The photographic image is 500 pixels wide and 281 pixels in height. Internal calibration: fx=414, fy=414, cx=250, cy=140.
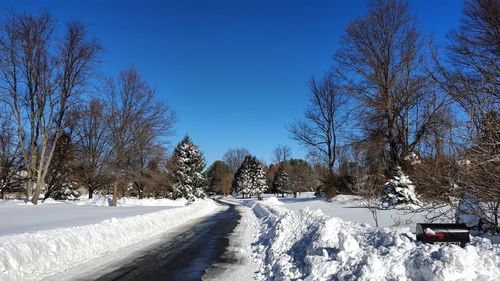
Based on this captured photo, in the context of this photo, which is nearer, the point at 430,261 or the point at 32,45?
the point at 430,261

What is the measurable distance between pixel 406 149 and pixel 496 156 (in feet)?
66.9

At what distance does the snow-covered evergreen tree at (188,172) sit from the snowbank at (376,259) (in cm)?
5009

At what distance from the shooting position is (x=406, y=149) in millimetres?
26109

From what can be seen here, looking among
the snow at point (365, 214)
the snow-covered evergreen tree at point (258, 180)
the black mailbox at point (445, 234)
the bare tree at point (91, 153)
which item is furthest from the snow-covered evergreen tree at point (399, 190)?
the snow-covered evergreen tree at point (258, 180)

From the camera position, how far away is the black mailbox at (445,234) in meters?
6.57

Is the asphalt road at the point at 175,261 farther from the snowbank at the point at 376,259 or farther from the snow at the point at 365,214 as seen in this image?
the snow at the point at 365,214

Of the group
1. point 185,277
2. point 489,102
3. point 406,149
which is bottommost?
point 185,277

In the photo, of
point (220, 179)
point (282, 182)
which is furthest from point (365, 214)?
point (220, 179)

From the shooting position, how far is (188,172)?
6191 centimetres

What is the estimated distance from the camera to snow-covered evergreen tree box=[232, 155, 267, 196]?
9869 centimetres

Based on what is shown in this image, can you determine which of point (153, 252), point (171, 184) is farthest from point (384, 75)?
point (171, 184)

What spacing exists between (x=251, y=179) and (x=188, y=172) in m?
39.3

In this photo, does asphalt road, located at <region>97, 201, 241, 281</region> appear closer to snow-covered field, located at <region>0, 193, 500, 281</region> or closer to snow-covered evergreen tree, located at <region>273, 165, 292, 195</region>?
snow-covered field, located at <region>0, 193, 500, 281</region>

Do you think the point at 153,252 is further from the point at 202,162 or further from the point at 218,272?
the point at 202,162
